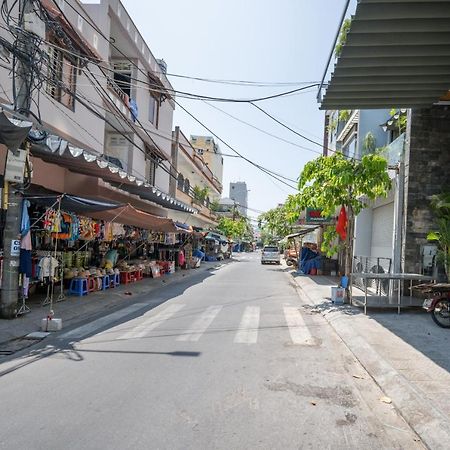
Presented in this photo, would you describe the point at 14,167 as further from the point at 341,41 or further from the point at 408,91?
the point at 408,91

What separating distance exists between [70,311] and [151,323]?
2.38m

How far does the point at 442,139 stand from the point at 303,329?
7457 mm

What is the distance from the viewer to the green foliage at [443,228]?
11.5 m

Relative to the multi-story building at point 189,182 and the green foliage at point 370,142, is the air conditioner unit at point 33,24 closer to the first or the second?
the green foliage at point 370,142

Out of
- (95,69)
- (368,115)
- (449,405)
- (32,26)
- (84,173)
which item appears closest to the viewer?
(449,405)

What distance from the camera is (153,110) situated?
81.8 feet

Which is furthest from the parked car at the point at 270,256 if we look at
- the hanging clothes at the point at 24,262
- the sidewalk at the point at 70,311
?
the hanging clothes at the point at 24,262

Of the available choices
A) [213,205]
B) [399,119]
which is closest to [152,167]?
[399,119]

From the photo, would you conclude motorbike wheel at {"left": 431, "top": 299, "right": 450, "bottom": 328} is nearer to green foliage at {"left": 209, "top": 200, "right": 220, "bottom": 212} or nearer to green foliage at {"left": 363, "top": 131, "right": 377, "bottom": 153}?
green foliage at {"left": 363, "top": 131, "right": 377, "bottom": 153}

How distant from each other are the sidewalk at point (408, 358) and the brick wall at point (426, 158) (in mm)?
3383

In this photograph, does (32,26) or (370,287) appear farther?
(370,287)

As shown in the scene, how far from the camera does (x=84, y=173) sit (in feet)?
40.3

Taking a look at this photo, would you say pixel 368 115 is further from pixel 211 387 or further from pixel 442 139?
pixel 211 387

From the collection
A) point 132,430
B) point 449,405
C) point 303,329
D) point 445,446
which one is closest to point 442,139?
point 303,329
